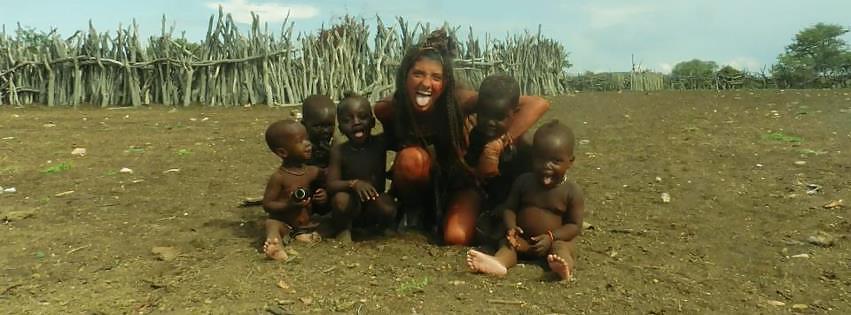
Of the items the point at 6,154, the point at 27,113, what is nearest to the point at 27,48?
the point at 27,113

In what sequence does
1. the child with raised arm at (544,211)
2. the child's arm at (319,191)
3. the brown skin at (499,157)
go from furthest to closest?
the child's arm at (319,191) → the brown skin at (499,157) → the child with raised arm at (544,211)

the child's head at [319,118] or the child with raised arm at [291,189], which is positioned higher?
the child's head at [319,118]

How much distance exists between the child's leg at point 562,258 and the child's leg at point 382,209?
93 centimetres

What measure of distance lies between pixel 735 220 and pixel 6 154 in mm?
6495

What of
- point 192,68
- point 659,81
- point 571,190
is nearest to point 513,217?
point 571,190

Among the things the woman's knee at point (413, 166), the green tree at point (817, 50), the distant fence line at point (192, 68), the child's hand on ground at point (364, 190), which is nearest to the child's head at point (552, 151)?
the woman's knee at point (413, 166)

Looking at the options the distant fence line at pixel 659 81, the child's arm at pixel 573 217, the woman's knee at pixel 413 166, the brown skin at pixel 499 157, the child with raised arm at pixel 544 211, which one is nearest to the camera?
the child with raised arm at pixel 544 211

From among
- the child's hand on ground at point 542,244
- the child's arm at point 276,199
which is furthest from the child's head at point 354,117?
the child's hand on ground at point 542,244

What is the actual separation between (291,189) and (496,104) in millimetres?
1147

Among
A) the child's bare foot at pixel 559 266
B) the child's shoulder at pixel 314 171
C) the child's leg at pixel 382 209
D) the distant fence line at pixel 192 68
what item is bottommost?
the child's bare foot at pixel 559 266

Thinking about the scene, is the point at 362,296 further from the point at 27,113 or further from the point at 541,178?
the point at 27,113

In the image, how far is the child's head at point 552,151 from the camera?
2953 millimetres

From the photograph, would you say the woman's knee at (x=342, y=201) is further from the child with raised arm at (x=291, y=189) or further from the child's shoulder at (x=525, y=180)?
the child's shoulder at (x=525, y=180)

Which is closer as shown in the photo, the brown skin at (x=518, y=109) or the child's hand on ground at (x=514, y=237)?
the child's hand on ground at (x=514, y=237)
